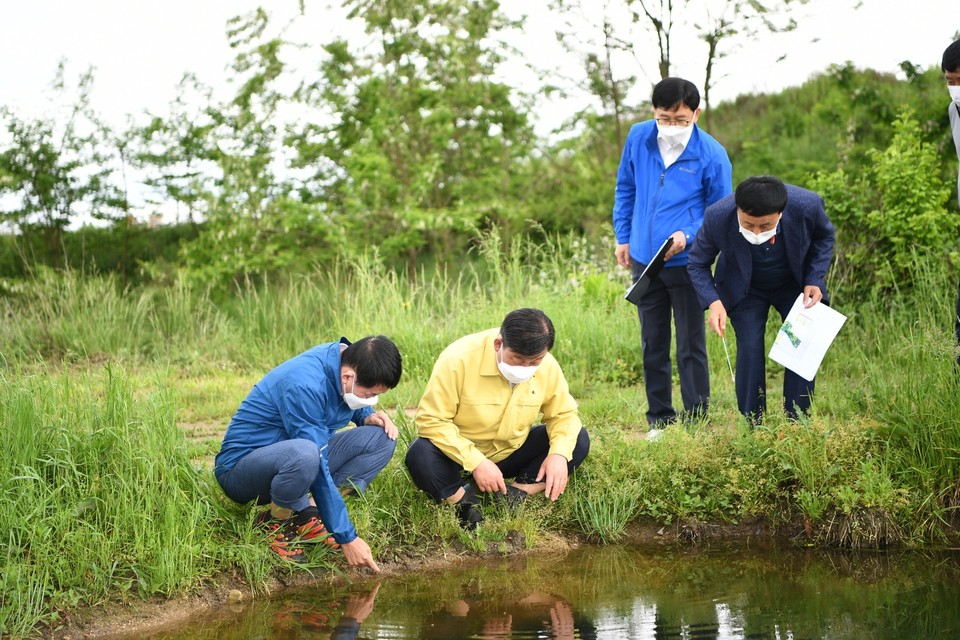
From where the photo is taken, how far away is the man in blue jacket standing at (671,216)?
5.88 meters

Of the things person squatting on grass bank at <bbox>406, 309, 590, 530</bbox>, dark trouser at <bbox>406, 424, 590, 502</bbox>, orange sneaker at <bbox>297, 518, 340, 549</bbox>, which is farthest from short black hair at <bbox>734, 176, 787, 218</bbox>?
orange sneaker at <bbox>297, 518, 340, 549</bbox>

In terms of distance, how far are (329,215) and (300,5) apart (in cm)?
287

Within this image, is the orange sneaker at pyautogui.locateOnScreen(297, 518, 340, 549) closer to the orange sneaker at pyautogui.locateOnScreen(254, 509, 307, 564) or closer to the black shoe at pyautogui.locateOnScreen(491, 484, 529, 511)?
the orange sneaker at pyautogui.locateOnScreen(254, 509, 307, 564)

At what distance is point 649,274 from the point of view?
596cm

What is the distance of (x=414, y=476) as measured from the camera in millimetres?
5062

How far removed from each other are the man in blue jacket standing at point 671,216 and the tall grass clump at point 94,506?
2.71 metres

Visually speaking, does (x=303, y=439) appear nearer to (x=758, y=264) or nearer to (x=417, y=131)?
(x=758, y=264)

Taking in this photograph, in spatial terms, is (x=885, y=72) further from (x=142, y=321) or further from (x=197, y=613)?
(x=197, y=613)

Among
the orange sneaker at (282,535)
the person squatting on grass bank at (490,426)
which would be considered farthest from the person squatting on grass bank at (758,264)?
the orange sneaker at (282,535)

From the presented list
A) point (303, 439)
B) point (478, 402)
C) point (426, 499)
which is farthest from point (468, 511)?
point (303, 439)

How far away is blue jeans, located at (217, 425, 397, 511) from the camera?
442 cm

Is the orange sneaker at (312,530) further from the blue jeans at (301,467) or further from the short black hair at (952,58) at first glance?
the short black hair at (952,58)

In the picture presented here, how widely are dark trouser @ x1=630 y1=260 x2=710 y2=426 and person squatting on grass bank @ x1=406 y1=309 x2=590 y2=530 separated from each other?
1128 mm

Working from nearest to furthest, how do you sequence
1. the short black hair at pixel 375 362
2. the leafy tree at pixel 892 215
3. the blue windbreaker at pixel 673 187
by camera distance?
the short black hair at pixel 375 362
the blue windbreaker at pixel 673 187
the leafy tree at pixel 892 215
